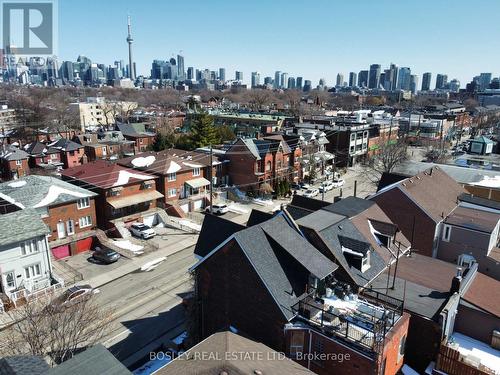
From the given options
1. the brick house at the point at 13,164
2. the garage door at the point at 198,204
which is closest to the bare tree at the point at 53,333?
the garage door at the point at 198,204

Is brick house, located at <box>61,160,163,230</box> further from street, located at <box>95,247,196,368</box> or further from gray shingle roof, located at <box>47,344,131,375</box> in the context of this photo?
gray shingle roof, located at <box>47,344,131,375</box>

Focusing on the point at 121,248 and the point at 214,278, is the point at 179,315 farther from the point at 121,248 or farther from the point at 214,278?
the point at 121,248

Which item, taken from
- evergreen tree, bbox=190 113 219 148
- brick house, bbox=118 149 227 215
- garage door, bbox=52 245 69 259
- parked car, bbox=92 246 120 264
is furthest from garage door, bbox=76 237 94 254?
evergreen tree, bbox=190 113 219 148

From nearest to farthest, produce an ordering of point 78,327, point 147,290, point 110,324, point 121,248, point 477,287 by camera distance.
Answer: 1. point 78,327
2. point 477,287
3. point 110,324
4. point 147,290
5. point 121,248

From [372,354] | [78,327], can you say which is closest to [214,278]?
[78,327]

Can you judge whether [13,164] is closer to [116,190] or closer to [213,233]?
[116,190]

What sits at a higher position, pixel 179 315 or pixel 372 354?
pixel 372 354

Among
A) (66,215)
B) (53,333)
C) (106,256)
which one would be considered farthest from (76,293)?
(66,215)
